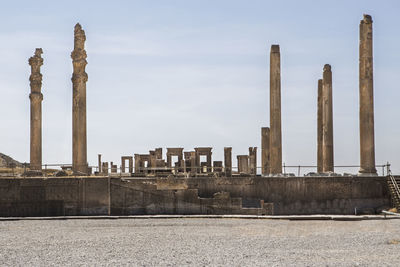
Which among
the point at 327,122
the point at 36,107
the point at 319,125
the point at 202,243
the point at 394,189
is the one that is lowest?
the point at 202,243

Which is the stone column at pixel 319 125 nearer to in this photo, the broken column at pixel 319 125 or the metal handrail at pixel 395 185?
the broken column at pixel 319 125

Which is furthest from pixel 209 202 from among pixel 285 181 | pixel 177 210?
pixel 285 181

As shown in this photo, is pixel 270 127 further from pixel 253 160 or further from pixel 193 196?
pixel 193 196

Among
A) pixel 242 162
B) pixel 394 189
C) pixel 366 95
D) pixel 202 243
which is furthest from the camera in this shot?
pixel 242 162

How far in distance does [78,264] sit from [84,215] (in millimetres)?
12563

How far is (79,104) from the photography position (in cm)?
3141

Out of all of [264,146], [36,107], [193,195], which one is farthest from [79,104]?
[264,146]

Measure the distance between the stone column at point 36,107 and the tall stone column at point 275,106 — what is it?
1160 centimetres

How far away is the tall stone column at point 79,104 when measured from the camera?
31219mm

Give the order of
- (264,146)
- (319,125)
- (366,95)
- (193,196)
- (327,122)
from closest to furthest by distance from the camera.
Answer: (193,196)
(366,95)
(327,122)
(264,146)
(319,125)

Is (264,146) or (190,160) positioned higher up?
(264,146)

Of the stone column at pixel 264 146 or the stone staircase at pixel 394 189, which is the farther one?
the stone column at pixel 264 146

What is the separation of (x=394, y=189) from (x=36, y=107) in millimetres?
17900

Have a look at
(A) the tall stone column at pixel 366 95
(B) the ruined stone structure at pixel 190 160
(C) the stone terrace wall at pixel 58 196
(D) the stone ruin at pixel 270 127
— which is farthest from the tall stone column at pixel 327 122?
(C) the stone terrace wall at pixel 58 196
